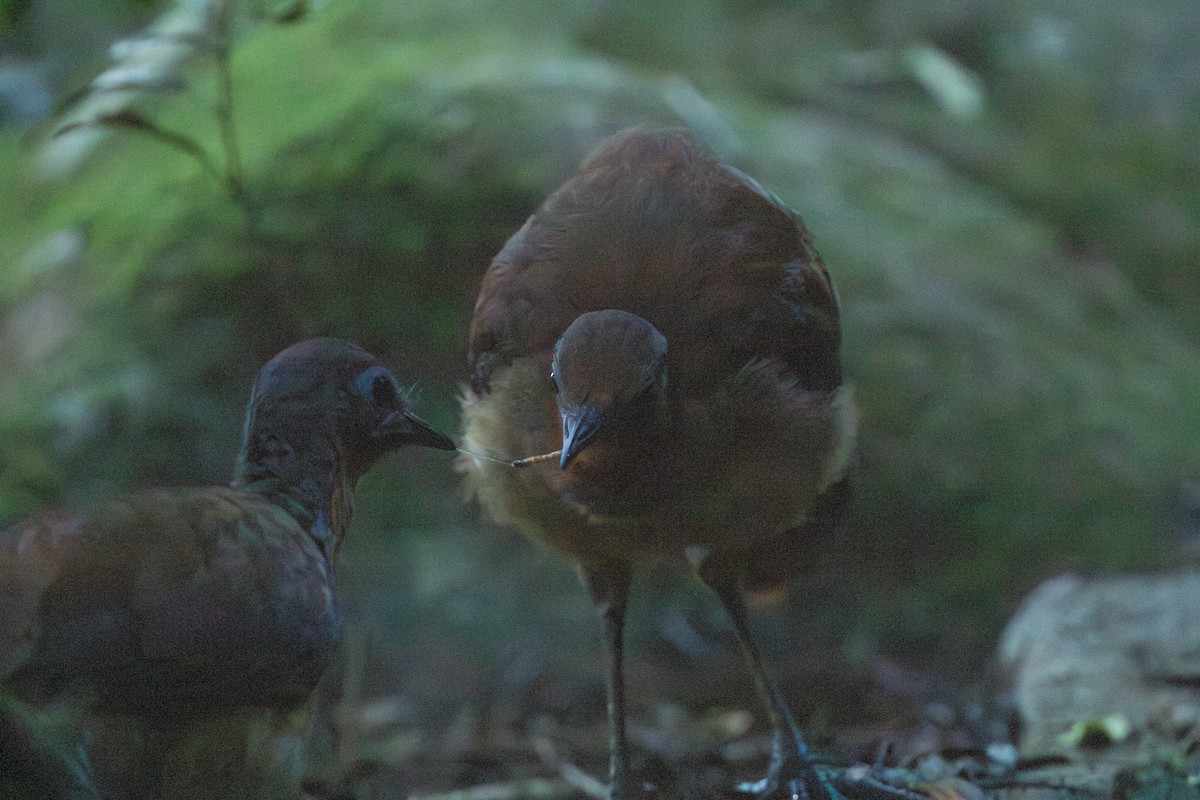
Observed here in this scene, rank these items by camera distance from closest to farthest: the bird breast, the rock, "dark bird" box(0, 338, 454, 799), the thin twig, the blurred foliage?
1. "dark bird" box(0, 338, 454, 799)
2. the bird breast
3. the thin twig
4. the rock
5. the blurred foliage

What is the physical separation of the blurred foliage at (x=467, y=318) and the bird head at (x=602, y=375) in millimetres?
2063

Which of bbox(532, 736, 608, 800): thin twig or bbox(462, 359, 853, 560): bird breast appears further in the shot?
bbox(532, 736, 608, 800): thin twig

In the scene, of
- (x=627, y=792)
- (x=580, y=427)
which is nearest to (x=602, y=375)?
(x=580, y=427)

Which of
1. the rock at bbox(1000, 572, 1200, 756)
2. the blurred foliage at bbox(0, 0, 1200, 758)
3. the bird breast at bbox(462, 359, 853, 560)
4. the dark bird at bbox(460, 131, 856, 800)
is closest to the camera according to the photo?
the dark bird at bbox(460, 131, 856, 800)

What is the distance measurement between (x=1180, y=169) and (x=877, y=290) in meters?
4.48

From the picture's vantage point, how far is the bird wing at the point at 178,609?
218cm

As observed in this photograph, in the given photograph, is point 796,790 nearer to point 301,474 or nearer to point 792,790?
point 792,790

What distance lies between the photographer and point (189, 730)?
7.61 feet

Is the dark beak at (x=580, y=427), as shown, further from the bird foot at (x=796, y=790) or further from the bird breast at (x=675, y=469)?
the bird foot at (x=796, y=790)

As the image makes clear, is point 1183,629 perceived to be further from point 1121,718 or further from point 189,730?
point 189,730

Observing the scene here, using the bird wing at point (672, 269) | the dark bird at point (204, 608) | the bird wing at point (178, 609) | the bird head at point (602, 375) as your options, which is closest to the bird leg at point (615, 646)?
the bird wing at point (672, 269)

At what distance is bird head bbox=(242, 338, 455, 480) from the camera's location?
8.61 ft

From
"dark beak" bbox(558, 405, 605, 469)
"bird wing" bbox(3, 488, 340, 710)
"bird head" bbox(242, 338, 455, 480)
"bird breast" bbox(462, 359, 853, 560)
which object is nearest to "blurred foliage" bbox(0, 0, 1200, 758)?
"bird breast" bbox(462, 359, 853, 560)

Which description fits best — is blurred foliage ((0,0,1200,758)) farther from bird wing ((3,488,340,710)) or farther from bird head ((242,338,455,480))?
bird wing ((3,488,340,710))
